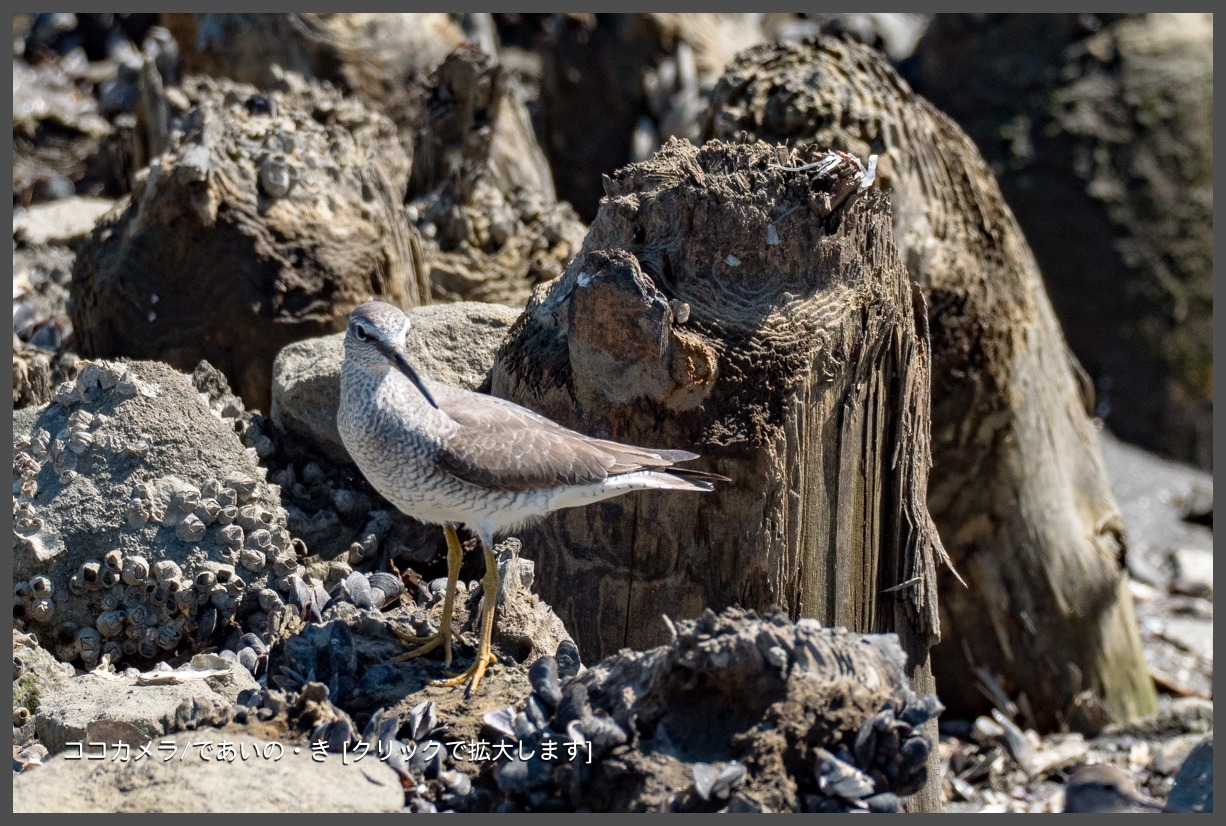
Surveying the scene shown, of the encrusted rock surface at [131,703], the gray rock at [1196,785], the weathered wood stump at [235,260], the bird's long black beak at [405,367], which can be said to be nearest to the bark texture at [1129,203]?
the weathered wood stump at [235,260]

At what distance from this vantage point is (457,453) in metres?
4.79

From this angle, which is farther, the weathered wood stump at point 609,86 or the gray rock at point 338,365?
the weathered wood stump at point 609,86

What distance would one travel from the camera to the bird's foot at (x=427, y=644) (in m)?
5.13

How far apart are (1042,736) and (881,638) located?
4849mm

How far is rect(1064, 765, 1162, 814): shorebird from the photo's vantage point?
4652 mm

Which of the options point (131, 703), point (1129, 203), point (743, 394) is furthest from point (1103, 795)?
point (1129, 203)

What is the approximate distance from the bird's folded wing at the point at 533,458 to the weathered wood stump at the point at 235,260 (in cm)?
296

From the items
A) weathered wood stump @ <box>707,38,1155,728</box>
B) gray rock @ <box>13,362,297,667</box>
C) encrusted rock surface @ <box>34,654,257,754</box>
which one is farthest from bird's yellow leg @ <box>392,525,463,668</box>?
weathered wood stump @ <box>707,38,1155,728</box>

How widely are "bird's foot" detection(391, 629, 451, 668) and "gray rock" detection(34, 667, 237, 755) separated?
0.68 m

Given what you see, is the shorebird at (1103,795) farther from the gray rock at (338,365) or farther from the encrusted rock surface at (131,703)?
the gray rock at (338,365)

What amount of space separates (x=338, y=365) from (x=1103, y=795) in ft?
12.5

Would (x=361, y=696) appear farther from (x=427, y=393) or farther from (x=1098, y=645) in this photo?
(x=1098, y=645)

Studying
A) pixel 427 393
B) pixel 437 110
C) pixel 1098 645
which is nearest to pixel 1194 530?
pixel 1098 645

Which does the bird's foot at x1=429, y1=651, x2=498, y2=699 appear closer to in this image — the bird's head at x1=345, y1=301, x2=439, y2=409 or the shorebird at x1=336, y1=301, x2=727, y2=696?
the shorebird at x1=336, y1=301, x2=727, y2=696
